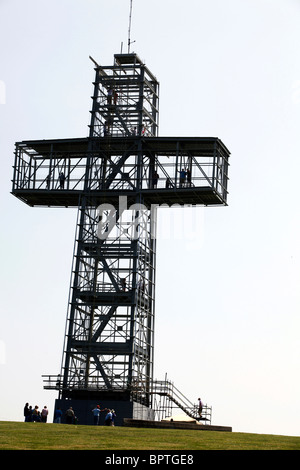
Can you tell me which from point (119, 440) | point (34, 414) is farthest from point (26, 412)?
point (119, 440)

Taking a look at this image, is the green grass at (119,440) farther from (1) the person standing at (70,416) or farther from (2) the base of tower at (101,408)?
(2) the base of tower at (101,408)

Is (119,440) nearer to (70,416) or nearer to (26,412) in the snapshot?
(26,412)

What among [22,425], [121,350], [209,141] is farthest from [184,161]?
[22,425]

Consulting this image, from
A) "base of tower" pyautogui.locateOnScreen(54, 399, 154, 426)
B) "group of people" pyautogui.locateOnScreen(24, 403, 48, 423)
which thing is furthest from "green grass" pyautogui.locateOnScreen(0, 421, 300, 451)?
"base of tower" pyautogui.locateOnScreen(54, 399, 154, 426)

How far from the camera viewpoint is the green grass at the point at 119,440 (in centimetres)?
3984

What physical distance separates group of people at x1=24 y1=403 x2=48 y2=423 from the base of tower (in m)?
6.81

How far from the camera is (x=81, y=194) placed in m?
75.5

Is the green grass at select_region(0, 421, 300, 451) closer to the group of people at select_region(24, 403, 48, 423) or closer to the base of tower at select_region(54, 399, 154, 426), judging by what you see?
the group of people at select_region(24, 403, 48, 423)

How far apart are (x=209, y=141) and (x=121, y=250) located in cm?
985

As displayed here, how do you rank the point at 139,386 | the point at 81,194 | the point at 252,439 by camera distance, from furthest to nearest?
the point at 81,194
the point at 139,386
the point at 252,439
